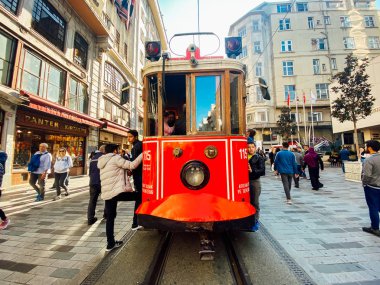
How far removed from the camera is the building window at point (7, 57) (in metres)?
9.20

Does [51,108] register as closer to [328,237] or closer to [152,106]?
[152,106]

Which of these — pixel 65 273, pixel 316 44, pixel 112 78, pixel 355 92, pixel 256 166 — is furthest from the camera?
pixel 316 44

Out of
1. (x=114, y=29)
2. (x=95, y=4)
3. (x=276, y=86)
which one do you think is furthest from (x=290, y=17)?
(x=95, y=4)

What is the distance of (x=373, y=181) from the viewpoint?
4043 millimetres

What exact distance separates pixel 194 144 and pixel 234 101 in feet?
3.49

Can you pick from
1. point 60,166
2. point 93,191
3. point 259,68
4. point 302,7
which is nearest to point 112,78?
point 60,166

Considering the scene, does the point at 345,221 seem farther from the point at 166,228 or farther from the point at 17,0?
the point at 17,0

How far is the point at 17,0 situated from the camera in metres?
10.1

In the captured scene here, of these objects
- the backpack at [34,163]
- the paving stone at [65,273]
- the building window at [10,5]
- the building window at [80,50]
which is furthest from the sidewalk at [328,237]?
the building window at [80,50]

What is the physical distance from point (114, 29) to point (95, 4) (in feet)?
12.8

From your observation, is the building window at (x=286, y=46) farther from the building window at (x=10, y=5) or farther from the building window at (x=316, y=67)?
the building window at (x=10, y=5)

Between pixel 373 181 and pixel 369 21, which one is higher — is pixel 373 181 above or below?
below

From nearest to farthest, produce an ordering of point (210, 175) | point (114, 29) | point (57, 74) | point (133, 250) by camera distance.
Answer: point (210, 175), point (133, 250), point (57, 74), point (114, 29)

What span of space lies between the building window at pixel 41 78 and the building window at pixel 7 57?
0.44 m
